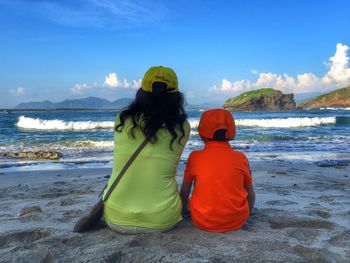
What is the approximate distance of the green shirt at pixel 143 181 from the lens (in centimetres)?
296

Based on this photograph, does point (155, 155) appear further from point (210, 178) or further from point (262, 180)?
point (262, 180)

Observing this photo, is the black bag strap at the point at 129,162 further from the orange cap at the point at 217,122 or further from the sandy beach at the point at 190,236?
the orange cap at the point at 217,122

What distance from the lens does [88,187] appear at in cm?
589

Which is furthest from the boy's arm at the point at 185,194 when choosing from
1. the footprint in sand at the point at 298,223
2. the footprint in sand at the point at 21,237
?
the footprint in sand at the point at 21,237

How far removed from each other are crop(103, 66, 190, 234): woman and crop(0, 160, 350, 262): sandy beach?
0.18 meters

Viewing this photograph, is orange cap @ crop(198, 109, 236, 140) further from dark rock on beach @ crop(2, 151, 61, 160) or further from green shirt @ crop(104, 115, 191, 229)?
dark rock on beach @ crop(2, 151, 61, 160)

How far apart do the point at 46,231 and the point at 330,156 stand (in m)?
9.35

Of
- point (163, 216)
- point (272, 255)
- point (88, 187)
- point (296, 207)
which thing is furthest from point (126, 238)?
point (88, 187)

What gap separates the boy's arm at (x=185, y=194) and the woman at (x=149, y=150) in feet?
1.01

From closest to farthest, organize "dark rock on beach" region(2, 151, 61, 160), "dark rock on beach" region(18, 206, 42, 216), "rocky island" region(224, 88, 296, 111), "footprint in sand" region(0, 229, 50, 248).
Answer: "footprint in sand" region(0, 229, 50, 248), "dark rock on beach" region(18, 206, 42, 216), "dark rock on beach" region(2, 151, 61, 160), "rocky island" region(224, 88, 296, 111)

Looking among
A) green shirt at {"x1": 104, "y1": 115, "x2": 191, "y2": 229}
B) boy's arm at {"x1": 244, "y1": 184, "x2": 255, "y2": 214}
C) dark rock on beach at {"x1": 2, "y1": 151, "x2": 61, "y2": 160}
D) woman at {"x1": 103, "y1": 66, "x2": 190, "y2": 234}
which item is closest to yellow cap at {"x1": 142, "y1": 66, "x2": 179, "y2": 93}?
woman at {"x1": 103, "y1": 66, "x2": 190, "y2": 234}

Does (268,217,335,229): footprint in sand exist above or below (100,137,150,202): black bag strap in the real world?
below

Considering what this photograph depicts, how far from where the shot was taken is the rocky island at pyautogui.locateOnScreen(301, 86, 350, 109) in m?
128

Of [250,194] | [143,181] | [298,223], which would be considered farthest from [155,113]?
[298,223]
